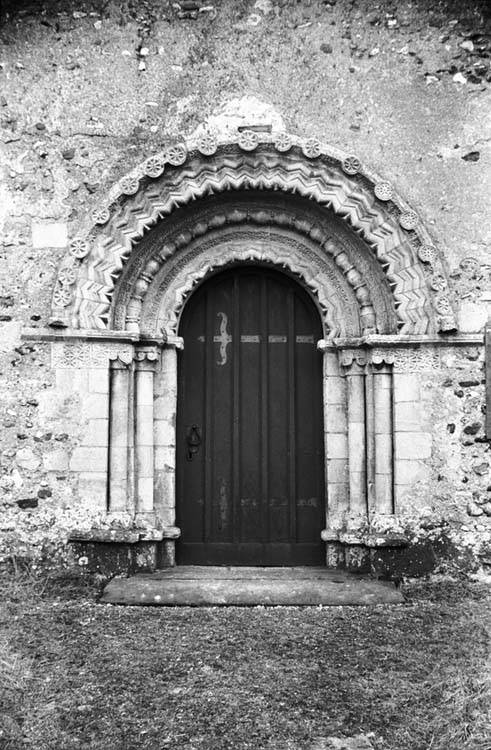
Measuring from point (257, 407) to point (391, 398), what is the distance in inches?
42.5

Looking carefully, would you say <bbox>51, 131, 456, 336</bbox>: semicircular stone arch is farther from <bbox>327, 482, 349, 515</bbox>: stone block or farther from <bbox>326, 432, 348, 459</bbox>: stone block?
<bbox>327, 482, 349, 515</bbox>: stone block

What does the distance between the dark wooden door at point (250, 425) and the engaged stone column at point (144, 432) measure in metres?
0.32

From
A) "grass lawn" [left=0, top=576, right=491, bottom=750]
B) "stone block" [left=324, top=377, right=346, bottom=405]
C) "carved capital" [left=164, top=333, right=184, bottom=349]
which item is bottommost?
"grass lawn" [left=0, top=576, right=491, bottom=750]

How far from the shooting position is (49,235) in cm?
530

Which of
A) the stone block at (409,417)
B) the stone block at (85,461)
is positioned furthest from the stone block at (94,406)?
the stone block at (409,417)

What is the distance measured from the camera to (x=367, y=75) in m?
5.37

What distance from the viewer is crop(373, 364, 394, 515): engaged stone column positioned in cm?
524

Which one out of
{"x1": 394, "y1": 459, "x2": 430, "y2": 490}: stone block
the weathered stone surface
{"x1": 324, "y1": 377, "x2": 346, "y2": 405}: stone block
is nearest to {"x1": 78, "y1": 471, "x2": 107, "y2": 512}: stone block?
the weathered stone surface

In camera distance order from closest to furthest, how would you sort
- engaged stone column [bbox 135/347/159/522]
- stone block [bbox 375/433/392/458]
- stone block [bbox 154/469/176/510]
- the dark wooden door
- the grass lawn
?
the grass lawn, stone block [bbox 375/433/392/458], engaged stone column [bbox 135/347/159/522], stone block [bbox 154/469/176/510], the dark wooden door

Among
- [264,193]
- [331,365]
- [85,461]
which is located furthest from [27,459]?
[264,193]

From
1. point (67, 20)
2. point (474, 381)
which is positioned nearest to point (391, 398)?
point (474, 381)

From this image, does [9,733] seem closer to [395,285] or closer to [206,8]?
[395,285]

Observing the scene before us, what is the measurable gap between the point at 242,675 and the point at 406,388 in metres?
2.52

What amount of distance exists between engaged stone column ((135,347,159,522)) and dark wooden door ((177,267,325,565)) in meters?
0.32
